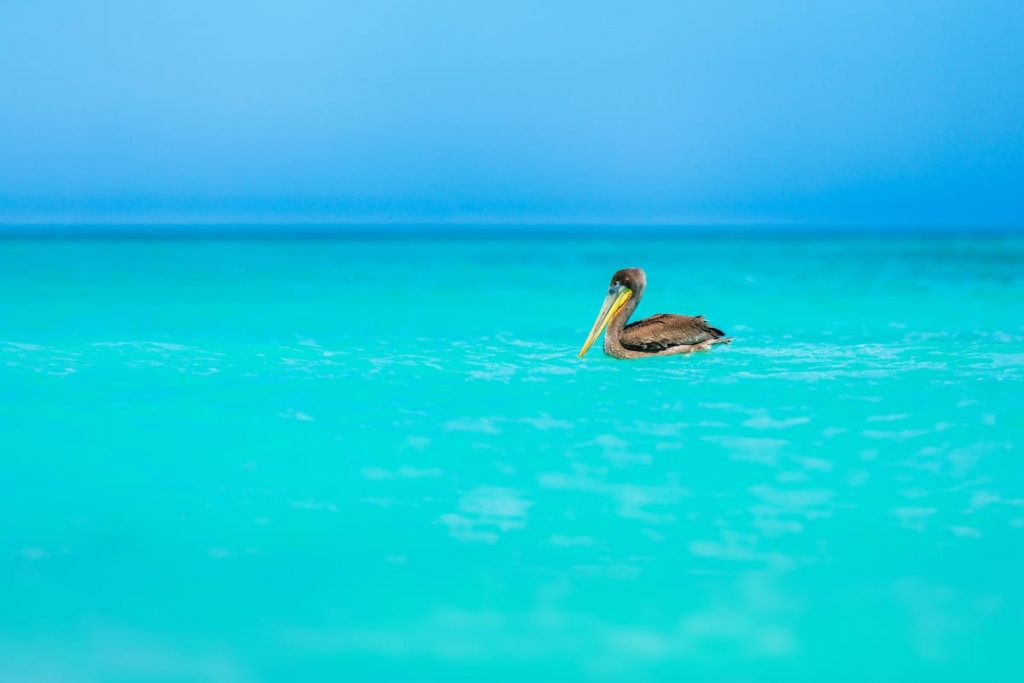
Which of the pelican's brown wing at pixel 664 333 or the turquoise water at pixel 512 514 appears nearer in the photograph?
the turquoise water at pixel 512 514

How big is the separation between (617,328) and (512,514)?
394 centimetres

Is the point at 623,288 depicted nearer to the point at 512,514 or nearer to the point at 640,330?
the point at 640,330

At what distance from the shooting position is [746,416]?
249 inches

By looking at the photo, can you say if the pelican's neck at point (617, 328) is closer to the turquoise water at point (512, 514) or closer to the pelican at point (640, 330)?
the pelican at point (640, 330)

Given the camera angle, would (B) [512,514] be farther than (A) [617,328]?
No

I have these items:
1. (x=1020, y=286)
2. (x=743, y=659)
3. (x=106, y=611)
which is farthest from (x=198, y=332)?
(x=1020, y=286)

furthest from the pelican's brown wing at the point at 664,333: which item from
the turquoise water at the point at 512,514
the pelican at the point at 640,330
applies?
the turquoise water at the point at 512,514

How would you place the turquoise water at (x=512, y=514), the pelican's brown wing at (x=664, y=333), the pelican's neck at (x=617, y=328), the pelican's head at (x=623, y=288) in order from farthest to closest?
the pelican's head at (x=623, y=288) → the pelican's neck at (x=617, y=328) → the pelican's brown wing at (x=664, y=333) → the turquoise water at (x=512, y=514)

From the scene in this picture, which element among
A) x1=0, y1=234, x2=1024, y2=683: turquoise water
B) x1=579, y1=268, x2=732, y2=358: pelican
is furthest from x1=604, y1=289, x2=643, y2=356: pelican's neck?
x1=0, y1=234, x2=1024, y2=683: turquoise water

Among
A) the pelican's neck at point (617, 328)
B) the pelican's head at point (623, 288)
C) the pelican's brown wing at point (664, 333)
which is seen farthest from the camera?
Result: the pelican's head at point (623, 288)

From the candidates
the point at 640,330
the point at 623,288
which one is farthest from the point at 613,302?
the point at 640,330

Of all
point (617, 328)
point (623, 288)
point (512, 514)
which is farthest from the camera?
point (623, 288)

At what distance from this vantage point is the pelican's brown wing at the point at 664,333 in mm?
7996

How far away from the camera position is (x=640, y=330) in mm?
8109
